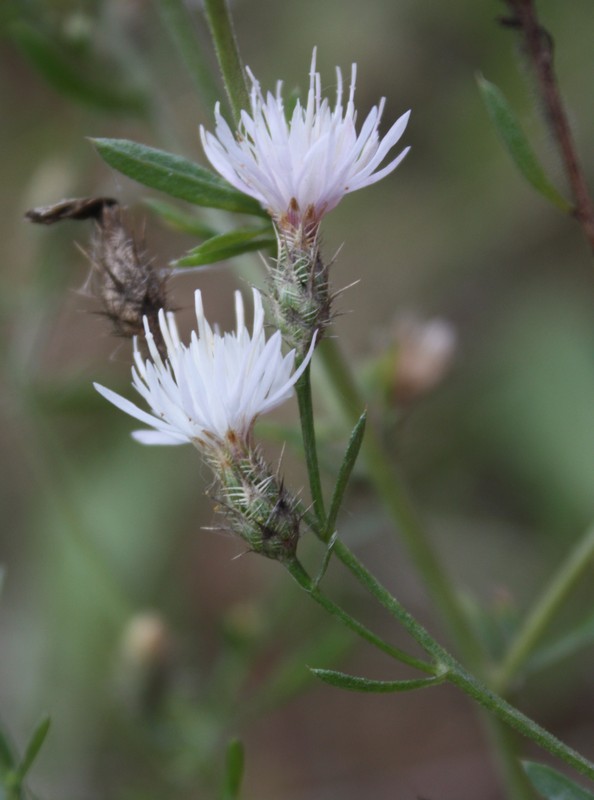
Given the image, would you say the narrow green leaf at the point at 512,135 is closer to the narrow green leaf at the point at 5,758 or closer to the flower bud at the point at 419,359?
the flower bud at the point at 419,359

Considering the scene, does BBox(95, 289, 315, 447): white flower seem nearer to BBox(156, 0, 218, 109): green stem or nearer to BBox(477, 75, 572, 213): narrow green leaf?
BBox(477, 75, 572, 213): narrow green leaf

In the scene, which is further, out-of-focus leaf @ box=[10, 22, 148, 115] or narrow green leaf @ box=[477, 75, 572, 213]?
out-of-focus leaf @ box=[10, 22, 148, 115]

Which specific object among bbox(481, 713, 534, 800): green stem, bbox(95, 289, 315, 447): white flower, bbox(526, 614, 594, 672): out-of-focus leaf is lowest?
bbox(481, 713, 534, 800): green stem

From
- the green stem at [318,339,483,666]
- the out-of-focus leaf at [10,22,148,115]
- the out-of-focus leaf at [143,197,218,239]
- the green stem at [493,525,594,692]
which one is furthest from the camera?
the out-of-focus leaf at [10,22,148,115]

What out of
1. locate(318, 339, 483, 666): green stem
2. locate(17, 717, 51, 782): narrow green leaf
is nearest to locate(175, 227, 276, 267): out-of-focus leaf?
locate(318, 339, 483, 666): green stem

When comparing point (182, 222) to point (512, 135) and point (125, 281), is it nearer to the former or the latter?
point (125, 281)

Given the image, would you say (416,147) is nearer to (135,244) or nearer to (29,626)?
(29,626)

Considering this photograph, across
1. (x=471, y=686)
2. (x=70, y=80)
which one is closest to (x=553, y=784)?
(x=471, y=686)
